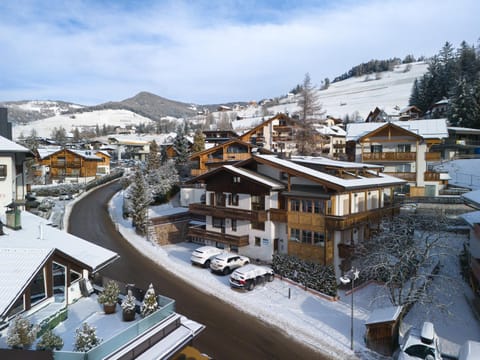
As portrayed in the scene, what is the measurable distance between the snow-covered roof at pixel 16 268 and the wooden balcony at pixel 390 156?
133 ft

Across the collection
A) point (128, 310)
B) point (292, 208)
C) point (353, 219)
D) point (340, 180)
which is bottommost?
point (128, 310)

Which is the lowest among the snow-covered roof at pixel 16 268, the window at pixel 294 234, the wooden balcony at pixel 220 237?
the wooden balcony at pixel 220 237

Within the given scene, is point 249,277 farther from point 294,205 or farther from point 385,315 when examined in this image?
point 385,315

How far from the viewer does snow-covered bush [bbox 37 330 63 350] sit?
34.6ft

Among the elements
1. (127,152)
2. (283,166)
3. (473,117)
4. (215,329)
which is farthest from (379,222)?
(127,152)

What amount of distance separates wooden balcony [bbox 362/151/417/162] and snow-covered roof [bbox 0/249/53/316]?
1599 inches

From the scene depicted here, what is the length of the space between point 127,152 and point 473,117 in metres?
101

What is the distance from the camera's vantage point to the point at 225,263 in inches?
1073

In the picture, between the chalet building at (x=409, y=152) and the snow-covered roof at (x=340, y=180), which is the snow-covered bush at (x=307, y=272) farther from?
the chalet building at (x=409, y=152)

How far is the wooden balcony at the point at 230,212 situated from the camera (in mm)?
29781

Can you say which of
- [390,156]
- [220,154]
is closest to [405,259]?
[390,156]

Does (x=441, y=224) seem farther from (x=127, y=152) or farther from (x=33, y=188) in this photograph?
(x=127, y=152)

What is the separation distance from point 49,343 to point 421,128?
158ft

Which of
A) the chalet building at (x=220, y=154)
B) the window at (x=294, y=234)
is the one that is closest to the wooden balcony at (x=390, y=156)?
the chalet building at (x=220, y=154)
